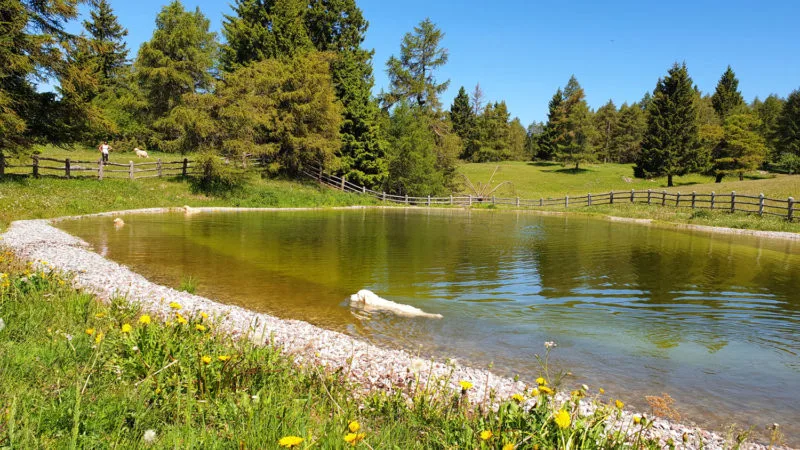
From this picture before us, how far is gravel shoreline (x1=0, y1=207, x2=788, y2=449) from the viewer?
4.70 meters

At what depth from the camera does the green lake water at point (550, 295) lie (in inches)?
247

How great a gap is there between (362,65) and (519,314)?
151 ft

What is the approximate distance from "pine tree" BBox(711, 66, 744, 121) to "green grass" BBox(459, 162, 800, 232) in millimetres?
14357

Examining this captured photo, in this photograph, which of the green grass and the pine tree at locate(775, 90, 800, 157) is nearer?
the green grass

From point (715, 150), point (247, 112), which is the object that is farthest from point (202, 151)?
point (715, 150)

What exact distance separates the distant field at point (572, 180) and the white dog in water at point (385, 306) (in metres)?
48.8

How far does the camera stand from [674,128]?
2309 inches

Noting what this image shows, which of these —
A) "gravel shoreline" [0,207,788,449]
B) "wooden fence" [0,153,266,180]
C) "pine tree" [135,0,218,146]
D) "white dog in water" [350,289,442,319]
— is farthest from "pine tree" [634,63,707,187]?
"gravel shoreline" [0,207,788,449]

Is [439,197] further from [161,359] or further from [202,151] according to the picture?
[161,359]

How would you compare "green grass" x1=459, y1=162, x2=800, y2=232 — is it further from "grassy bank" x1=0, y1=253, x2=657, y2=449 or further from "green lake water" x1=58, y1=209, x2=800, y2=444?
"grassy bank" x1=0, y1=253, x2=657, y2=449

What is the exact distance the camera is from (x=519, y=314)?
356 inches

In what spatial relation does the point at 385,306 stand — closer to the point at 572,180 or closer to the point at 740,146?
the point at 572,180

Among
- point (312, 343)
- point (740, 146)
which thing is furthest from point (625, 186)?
point (312, 343)

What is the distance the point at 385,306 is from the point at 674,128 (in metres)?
62.3
